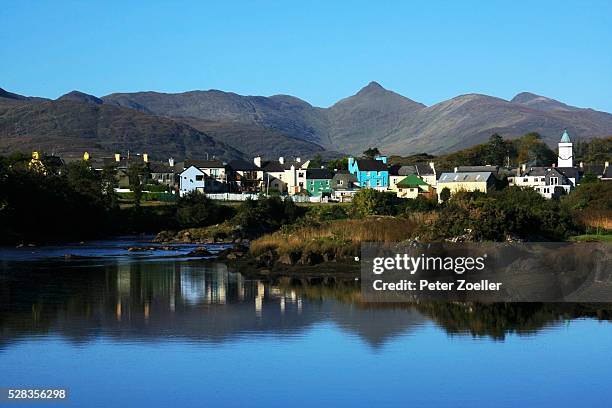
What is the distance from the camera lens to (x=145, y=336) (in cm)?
2881

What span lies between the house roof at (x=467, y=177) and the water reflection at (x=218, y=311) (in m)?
68.5

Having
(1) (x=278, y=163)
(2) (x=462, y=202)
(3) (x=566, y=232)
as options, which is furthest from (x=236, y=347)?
(1) (x=278, y=163)

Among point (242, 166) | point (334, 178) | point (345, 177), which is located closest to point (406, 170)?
point (345, 177)

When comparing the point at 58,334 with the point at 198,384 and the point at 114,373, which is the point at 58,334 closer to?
the point at 114,373

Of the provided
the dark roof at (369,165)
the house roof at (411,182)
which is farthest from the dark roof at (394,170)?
the house roof at (411,182)

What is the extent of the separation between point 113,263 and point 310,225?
36.3 ft

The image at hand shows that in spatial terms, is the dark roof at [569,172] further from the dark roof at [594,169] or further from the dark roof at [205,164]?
the dark roof at [205,164]

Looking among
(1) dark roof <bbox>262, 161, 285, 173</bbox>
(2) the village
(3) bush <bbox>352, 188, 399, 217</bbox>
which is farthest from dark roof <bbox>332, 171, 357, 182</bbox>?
(3) bush <bbox>352, 188, 399, 217</bbox>

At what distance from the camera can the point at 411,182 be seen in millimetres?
119500

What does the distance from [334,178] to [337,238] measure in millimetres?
83026

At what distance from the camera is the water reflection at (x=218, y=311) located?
29.8 meters

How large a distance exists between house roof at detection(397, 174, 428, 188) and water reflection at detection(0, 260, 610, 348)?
74221mm

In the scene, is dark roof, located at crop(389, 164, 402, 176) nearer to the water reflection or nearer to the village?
the village

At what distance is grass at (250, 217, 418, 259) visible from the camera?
48.2m
